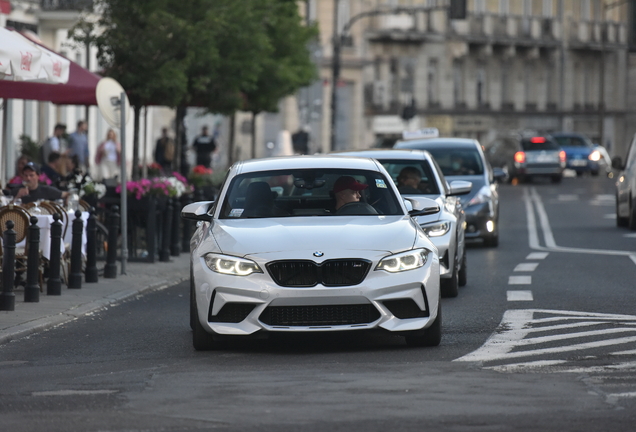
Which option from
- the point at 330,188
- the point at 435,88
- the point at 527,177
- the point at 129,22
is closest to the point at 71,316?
the point at 330,188

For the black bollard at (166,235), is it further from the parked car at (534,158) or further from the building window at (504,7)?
the building window at (504,7)

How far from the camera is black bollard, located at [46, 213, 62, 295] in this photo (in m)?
14.5

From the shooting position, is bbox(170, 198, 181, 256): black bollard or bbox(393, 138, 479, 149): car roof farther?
bbox(393, 138, 479, 149): car roof

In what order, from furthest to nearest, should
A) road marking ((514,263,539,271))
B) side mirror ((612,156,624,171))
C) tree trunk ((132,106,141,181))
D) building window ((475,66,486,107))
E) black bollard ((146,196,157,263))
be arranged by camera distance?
1. building window ((475,66,486,107))
2. side mirror ((612,156,624,171))
3. tree trunk ((132,106,141,181))
4. black bollard ((146,196,157,263))
5. road marking ((514,263,539,271))

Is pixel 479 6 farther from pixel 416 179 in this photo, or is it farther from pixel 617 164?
pixel 416 179

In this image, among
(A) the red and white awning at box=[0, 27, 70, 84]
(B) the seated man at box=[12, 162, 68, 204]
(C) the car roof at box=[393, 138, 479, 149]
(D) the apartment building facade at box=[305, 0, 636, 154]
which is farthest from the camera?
(D) the apartment building facade at box=[305, 0, 636, 154]

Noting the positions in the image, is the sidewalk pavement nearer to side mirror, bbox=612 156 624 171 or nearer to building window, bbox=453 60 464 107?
side mirror, bbox=612 156 624 171

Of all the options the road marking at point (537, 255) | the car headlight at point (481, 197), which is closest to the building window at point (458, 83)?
the car headlight at point (481, 197)

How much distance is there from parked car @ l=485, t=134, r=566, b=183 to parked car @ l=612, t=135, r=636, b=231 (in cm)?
2518

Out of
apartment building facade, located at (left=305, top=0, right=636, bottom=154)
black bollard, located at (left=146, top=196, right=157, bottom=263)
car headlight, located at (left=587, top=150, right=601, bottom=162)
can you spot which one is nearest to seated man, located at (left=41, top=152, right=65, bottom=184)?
black bollard, located at (left=146, top=196, right=157, bottom=263)

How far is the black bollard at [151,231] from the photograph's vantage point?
1927 centimetres

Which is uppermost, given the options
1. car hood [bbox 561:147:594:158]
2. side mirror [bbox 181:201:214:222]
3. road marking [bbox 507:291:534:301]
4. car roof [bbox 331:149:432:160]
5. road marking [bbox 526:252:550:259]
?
car hood [bbox 561:147:594:158]

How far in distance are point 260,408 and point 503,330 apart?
3965 mm

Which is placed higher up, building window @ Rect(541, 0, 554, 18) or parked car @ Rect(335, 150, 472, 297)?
building window @ Rect(541, 0, 554, 18)
